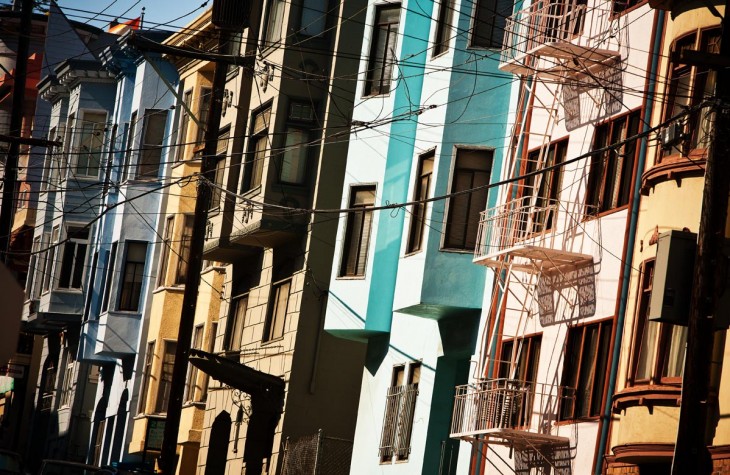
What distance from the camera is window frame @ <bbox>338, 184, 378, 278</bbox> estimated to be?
33.3 metres

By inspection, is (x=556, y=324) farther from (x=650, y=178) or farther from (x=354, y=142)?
(x=354, y=142)

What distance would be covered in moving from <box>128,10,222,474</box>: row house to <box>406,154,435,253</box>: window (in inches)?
535

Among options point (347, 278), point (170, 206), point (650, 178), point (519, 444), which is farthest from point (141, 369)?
point (650, 178)

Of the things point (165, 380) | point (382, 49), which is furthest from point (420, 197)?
point (165, 380)

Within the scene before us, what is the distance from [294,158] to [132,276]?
1532cm

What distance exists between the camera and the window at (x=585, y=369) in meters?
23.5

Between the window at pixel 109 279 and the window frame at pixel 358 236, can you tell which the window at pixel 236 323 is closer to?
the window frame at pixel 358 236

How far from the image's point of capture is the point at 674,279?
1642 cm

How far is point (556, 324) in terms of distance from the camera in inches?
999

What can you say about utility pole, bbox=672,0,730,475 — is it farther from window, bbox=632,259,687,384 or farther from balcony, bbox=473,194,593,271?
balcony, bbox=473,194,593,271

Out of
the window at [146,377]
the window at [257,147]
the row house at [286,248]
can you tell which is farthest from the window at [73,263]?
the window at [257,147]

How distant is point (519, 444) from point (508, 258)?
334cm

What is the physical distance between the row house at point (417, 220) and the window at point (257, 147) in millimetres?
3851

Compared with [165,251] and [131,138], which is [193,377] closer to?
[165,251]
